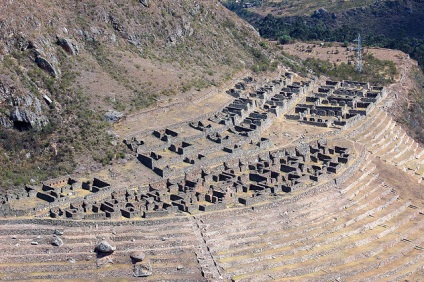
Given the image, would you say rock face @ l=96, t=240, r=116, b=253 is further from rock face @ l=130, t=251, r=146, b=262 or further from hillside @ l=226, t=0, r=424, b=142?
hillside @ l=226, t=0, r=424, b=142

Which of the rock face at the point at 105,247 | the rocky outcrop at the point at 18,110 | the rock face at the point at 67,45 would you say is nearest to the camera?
the rock face at the point at 105,247

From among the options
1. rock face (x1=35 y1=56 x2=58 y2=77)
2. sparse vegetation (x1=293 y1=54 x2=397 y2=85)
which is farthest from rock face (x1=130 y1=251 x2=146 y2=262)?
sparse vegetation (x1=293 y1=54 x2=397 y2=85)

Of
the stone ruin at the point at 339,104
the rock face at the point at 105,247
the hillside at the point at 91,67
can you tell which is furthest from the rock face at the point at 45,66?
the rock face at the point at 105,247

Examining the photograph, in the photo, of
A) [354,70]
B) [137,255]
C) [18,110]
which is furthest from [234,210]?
[354,70]

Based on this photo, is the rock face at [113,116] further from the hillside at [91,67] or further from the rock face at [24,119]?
the rock face at [24,119]

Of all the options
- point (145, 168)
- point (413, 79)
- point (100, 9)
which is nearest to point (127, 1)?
point (100, 9)

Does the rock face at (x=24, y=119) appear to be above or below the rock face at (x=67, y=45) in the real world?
below

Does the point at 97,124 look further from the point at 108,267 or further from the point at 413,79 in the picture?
the point at 413,79
